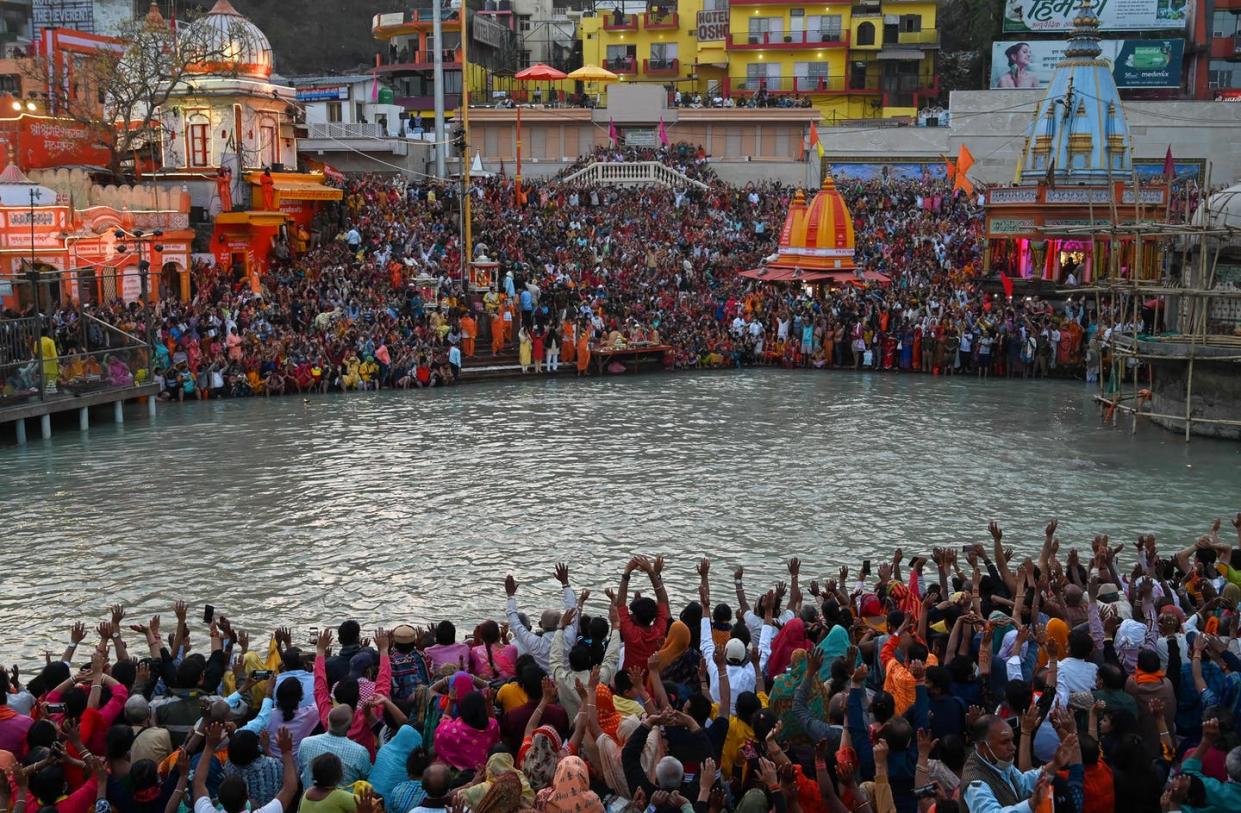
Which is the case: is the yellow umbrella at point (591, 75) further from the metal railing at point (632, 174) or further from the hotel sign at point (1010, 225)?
the hotel sign at point (1010, 225)

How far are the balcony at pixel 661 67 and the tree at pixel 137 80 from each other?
27059 mm

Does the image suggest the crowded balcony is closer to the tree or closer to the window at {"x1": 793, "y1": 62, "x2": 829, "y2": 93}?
the window at {"x1": 793, "y1": 62, "x2": 829, "y2": 93}

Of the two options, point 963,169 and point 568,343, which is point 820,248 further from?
point 963,169

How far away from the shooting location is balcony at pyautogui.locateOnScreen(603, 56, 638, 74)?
6206 centimetres

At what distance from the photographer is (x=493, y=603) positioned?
12.9 metres

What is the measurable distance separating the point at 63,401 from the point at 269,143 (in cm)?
1731

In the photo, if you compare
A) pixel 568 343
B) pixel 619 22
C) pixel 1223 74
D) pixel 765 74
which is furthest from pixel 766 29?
pixel 568 343

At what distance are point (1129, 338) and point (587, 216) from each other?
62.4 feet

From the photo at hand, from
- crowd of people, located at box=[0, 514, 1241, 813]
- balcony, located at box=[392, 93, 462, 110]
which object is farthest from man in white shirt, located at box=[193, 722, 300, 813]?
balcony, located at box=[392, 93, 462, 110]

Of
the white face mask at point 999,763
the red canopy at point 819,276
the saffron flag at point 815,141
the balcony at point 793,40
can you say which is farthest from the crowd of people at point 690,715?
the balcony at point 793,40

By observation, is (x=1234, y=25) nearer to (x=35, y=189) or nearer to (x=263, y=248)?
(x=263, y=248)

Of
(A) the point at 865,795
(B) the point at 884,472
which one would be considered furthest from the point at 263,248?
(A) the point at 865,795

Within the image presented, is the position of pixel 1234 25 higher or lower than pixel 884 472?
higher

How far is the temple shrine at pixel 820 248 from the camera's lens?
30.8 metres
